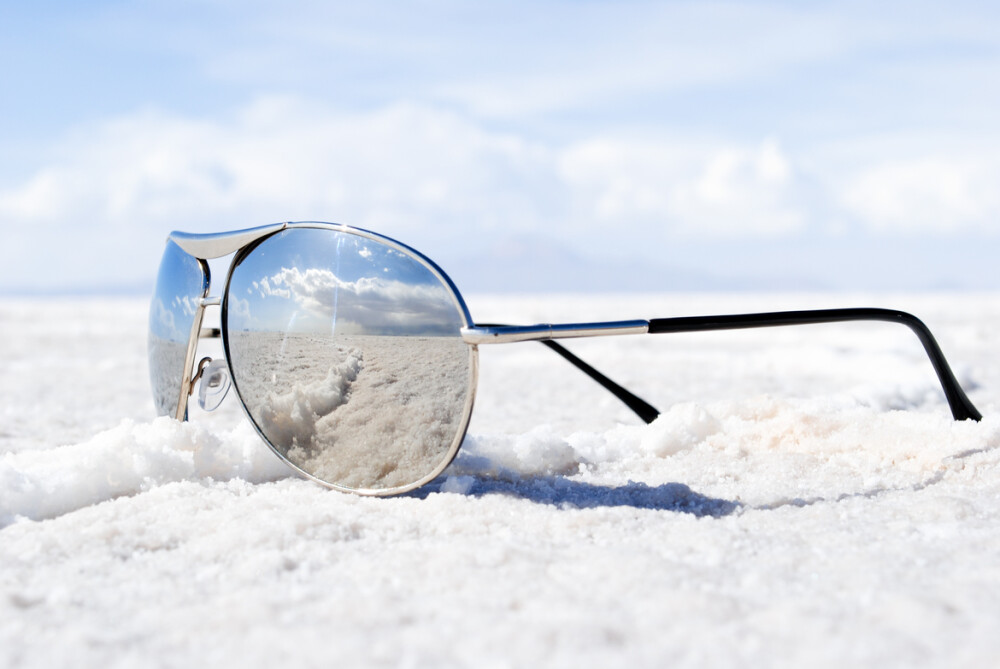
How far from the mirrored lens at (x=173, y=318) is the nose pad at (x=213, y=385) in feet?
0.27

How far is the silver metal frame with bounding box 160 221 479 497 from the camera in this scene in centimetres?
144

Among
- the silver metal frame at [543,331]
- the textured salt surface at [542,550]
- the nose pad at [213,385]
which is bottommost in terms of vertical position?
the textured salt surface at [542,550]

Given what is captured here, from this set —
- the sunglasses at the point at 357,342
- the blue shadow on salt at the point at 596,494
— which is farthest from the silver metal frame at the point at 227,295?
the blue shadow on salt at the point at 596,494

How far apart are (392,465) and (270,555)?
0.40 meters

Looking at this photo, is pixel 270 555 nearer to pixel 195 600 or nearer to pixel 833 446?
pixel 195 600

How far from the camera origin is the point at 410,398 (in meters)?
1.53

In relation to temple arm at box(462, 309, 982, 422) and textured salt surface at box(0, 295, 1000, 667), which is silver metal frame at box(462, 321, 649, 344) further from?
textured salt surface at box(0, 295, 1000, 667)

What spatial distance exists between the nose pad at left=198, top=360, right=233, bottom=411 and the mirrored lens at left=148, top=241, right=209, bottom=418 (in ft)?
0.27

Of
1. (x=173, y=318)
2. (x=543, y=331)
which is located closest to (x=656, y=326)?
(x=543, y=331)

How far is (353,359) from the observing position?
1.55m

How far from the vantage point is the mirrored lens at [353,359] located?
1479 millimetres

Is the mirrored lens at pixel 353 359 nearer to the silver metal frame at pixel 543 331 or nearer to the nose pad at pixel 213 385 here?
the silver metal frame at pixel 543 331

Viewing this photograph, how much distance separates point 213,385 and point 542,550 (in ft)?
3.56

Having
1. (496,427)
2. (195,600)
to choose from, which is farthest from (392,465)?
(496,427)
